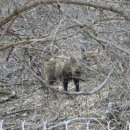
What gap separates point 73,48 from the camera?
5.93 m

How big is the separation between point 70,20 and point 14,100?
3.04 meters

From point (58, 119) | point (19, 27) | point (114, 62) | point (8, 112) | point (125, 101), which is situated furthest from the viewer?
point (8, 112)

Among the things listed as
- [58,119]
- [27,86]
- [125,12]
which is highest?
[125,12]

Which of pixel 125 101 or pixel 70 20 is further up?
pixel 70 20

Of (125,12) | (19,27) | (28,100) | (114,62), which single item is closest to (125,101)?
(114,62)

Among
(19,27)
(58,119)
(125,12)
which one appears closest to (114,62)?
(125,12)

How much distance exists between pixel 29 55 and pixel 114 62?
1.61 m

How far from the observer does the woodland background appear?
5.83 m

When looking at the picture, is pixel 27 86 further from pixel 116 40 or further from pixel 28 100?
pixel 116 40

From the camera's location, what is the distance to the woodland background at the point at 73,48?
5828 millimetres

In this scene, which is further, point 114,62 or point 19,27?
point 19,27

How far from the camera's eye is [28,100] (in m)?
8.44

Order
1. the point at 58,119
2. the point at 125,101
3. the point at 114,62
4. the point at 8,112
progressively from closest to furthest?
the point at 114,62, the point at 125,101, the point at 58,119, the point at 8,112

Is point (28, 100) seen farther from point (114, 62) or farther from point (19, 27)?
point (114, 62)
